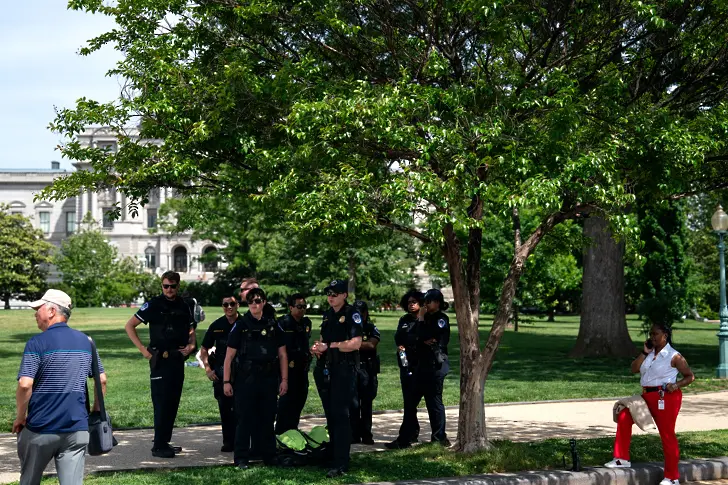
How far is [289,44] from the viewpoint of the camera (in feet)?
35.9

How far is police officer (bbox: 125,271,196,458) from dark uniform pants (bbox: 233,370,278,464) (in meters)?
1.04

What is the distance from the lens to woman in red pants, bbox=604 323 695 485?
29.3 feet

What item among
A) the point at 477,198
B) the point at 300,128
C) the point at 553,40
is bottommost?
the point at 477,198

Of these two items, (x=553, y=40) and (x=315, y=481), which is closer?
(x=315, y=481)

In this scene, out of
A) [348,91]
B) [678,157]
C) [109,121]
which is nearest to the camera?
[678,157]

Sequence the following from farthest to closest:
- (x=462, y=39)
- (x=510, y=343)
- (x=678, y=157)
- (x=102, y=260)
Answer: (x=102, y=260) → (x=510, y=343) → (x=462, y=39) → (x=678, y=157)

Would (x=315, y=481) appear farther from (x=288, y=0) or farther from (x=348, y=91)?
(x=288, y=0)

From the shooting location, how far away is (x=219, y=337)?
35.6 ft

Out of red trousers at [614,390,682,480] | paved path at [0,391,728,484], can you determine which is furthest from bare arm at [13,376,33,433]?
red trousers at [614,390,682,480]

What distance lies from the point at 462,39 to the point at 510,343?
81.1 feet

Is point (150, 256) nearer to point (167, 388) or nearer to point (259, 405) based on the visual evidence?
point (167, 388)

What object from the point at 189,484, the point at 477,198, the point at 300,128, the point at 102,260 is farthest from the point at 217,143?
the point at 102,260

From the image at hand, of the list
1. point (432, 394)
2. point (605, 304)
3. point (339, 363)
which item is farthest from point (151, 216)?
point (339, 363)

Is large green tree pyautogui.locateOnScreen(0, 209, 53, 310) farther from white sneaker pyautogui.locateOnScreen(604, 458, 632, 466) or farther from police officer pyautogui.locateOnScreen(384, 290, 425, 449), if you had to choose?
white sneaker pyautogui.locateOnScreen(604, 458, 632, 466)
